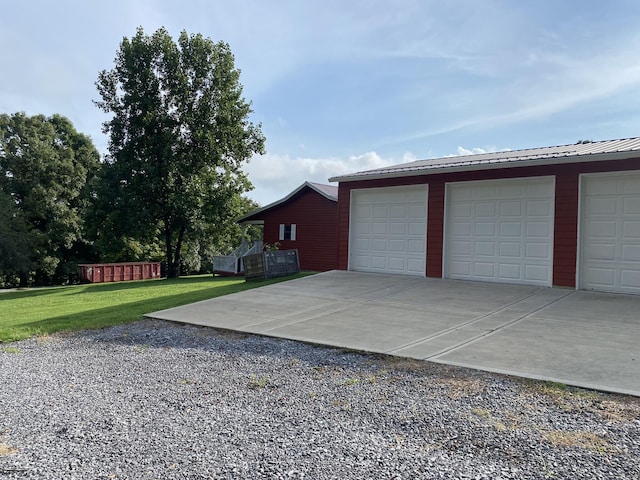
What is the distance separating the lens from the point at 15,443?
3486 millimetres

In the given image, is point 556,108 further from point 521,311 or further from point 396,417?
point 396,417

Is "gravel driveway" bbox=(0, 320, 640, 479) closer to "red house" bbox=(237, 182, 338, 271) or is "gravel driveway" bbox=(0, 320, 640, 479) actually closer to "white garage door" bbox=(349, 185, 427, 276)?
"white garage door" bbox=(349, 185, 427, 276)

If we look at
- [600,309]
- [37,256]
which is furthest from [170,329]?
[37,256]

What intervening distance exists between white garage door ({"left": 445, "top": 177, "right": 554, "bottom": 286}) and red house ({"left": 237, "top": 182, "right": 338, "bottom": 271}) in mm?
10687

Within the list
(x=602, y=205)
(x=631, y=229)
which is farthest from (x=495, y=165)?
(x=631, y=229)

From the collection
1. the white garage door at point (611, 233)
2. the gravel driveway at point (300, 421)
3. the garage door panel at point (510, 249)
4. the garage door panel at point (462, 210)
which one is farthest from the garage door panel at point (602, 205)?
the gravel driveway at point (300, 421)

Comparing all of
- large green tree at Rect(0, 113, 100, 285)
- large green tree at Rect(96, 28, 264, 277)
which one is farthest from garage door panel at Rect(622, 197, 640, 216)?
large green tree at Rect(0, 113, 100, 285)

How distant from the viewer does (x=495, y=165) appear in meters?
10.8

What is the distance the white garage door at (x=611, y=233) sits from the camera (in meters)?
9.40

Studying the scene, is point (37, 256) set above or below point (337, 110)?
below

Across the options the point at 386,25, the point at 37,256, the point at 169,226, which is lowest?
the point at 37,256

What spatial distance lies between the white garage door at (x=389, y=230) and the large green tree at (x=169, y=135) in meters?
12.3

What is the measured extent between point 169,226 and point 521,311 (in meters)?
20.2

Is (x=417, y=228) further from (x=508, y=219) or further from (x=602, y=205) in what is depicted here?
(x=602, y=205)
